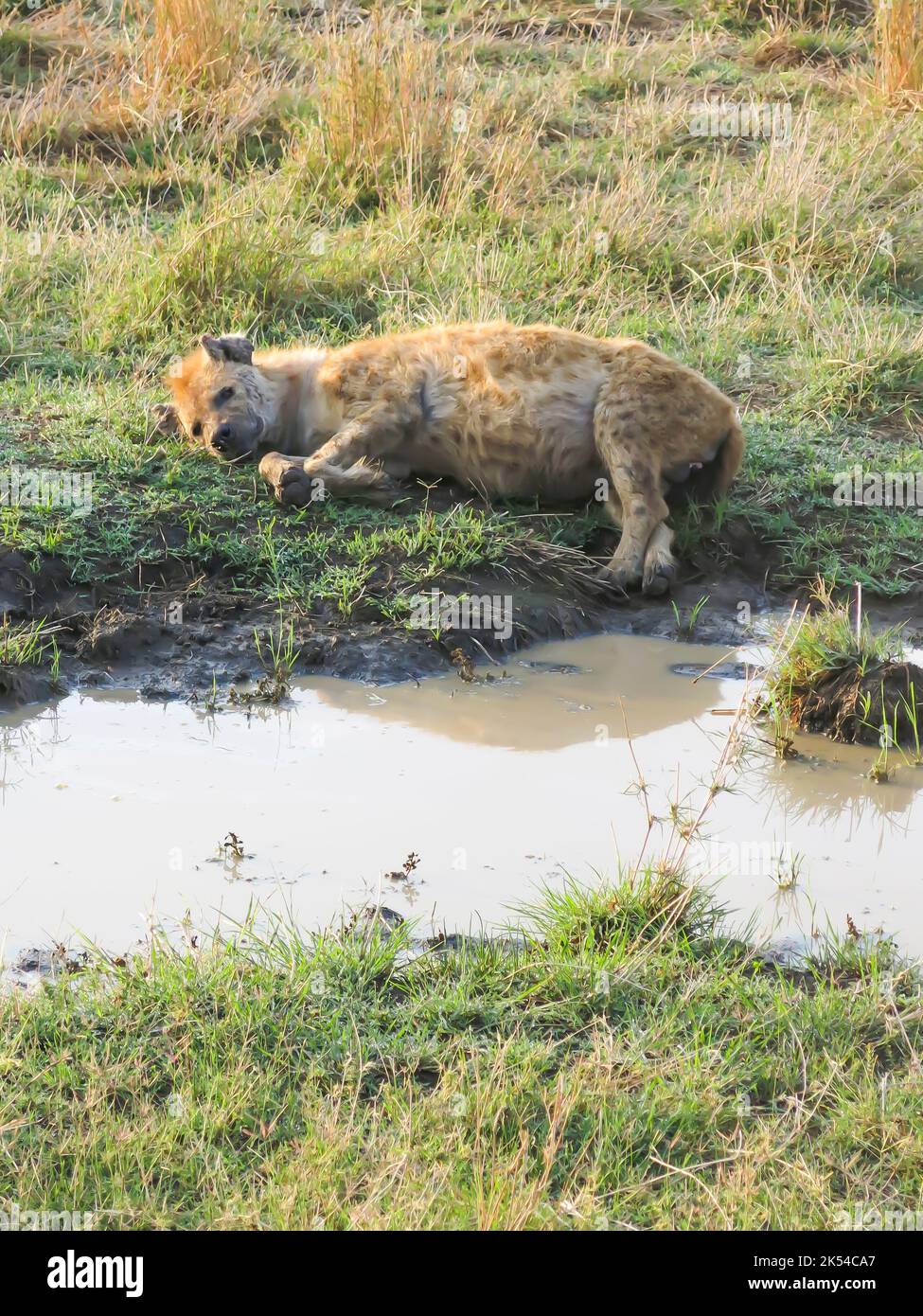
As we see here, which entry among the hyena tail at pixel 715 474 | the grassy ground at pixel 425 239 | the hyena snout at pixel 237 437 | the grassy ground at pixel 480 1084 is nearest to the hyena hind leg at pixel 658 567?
the grassy ground at pixel 425 239

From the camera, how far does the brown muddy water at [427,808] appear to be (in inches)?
148

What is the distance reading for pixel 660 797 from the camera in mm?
4418

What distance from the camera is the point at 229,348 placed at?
632 centimetres

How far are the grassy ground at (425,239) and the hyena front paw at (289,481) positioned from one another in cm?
8

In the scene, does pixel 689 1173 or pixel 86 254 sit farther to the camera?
pixel 86 254

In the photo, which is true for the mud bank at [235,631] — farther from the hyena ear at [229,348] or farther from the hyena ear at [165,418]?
the hyena ear at [229,348]

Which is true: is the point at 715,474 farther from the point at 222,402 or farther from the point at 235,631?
the point at 235,631

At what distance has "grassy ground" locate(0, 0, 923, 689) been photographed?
235 inches

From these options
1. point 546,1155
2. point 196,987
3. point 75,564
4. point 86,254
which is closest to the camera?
point 546,1155

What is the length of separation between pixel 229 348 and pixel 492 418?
3.69 feet

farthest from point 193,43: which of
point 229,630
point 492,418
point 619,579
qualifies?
point 229,630

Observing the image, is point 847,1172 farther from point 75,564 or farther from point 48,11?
point 48,11

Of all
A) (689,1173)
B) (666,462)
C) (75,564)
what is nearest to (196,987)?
(689,1173)
